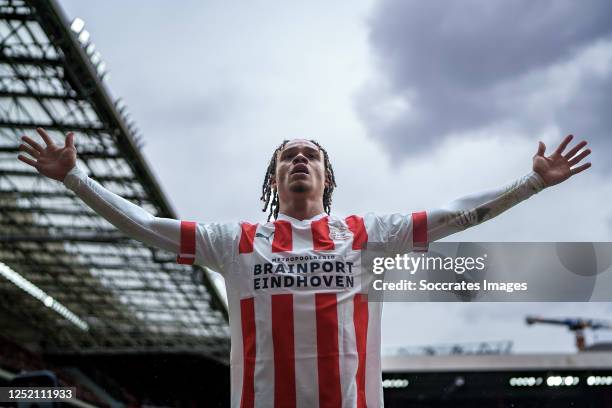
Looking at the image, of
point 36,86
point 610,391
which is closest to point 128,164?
point 36,86

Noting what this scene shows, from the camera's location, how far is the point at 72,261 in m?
23.7

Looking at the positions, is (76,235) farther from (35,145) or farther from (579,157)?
(579,157)

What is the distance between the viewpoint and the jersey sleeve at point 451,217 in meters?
2.81

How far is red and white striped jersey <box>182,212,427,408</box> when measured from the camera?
2.57 meters

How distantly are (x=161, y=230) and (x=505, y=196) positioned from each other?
4.17 feet

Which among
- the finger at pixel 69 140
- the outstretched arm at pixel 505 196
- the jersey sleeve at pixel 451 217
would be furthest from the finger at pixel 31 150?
the outstretched arm at pixel 505 196

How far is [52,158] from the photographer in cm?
287

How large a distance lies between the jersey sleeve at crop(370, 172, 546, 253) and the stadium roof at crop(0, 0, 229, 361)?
935cm

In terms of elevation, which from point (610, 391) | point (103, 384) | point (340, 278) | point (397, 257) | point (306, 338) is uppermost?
point (103, 384)

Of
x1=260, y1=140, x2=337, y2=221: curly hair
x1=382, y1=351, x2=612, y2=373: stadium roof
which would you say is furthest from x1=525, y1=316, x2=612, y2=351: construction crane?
x1=260, y1=140, x2=337, y2=221: curly hair

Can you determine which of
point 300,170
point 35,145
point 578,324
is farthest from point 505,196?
point 578,324

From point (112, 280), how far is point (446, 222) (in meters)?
23.6

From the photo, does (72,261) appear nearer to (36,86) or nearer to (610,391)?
(36,86)

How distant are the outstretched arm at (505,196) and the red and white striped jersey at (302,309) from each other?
75 mm
